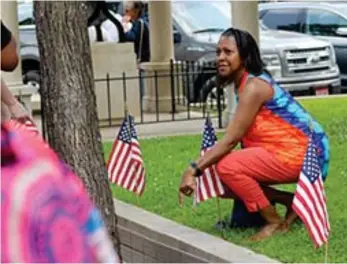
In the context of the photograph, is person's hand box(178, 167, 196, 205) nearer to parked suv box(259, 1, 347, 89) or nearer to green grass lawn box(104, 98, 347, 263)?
→ green grass lawn box(104, 98, 347, 263)

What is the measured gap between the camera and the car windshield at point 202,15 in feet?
60.0

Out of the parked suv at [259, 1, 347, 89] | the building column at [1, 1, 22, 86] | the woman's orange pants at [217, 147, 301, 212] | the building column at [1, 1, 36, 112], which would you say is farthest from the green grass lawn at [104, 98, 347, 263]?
the parked suv at [259, 1, 347, 89]

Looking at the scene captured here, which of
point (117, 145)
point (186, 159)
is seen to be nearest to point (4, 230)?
point (117, 145)

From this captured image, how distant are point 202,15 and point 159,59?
308cm

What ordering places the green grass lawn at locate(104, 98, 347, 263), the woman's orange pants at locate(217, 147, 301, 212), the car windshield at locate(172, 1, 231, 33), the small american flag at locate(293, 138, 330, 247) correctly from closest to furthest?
1. the small american flag at locate(293, 138, 330, 247)
2. the green grass lawn at locate(104, 98, 347, 263)
3. the woman's orange pants at locate(217, 147, 301, 212)
4. the car windshield at locate(172, 1, 231, 33)

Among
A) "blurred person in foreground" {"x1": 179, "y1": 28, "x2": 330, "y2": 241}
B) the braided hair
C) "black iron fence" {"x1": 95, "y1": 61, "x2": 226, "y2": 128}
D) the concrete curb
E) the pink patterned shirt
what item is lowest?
"black iron fence" {"x1": 95, "y1": 61, "x2": 226, "y2": 128}

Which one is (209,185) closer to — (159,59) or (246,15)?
(246,15)

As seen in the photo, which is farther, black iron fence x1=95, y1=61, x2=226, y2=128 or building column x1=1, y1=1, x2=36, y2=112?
black iron fence x1=95, y1=61, x2=226, y2=128

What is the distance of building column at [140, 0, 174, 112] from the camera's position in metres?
15.3

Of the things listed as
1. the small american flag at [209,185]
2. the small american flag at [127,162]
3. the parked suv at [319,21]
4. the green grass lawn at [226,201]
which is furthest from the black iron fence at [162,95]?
the small american flag at [209,185]

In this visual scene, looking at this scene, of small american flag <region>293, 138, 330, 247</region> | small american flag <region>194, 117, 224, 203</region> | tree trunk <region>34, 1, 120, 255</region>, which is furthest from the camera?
small american flag <region>194, 117, 224, 203</region>

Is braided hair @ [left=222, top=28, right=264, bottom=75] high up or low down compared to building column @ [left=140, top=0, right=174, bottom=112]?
up

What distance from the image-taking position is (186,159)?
10.1m

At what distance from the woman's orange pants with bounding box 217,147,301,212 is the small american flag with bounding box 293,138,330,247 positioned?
1.63ft
